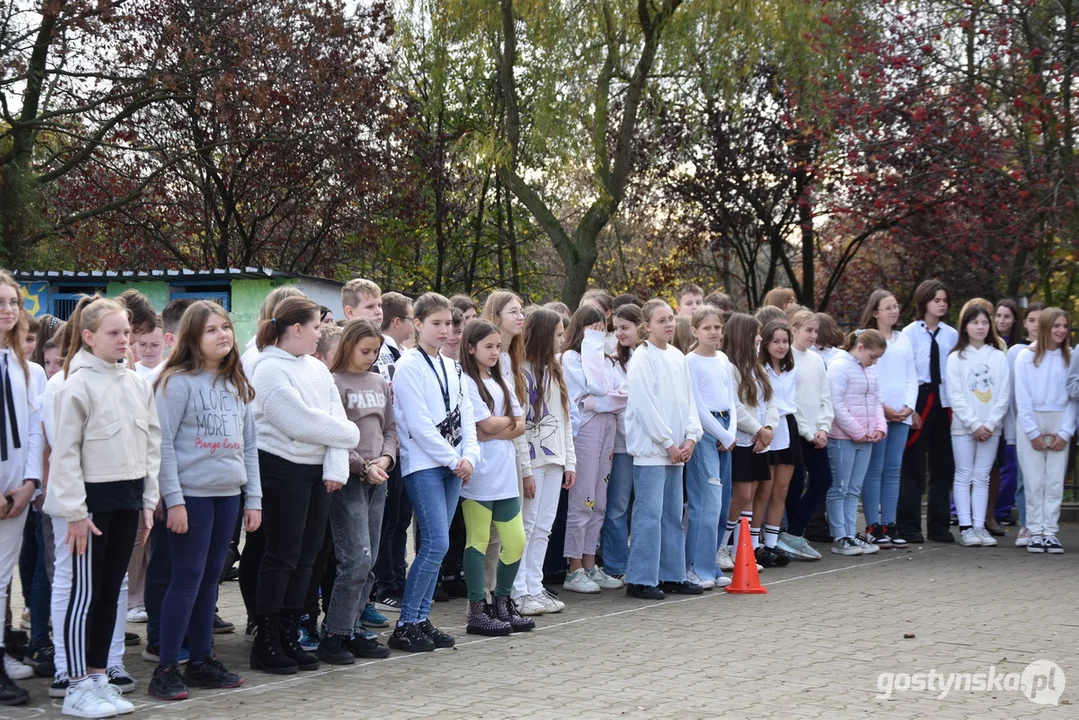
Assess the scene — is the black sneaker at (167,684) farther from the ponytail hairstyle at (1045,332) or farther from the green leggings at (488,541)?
the ponytail hairstyle at (1045,332)

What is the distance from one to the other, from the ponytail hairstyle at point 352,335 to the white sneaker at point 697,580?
346cm

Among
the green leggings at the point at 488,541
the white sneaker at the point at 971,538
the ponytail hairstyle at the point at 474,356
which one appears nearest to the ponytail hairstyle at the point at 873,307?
the white sneaker at the point at 971,538

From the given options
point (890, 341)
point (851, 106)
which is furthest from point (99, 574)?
point (851, 106)

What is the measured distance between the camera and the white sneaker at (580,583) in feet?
30.9

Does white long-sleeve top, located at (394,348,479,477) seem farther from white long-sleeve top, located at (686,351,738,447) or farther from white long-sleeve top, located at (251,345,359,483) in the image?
white long-sleeve top, located at (686,351,738,447)

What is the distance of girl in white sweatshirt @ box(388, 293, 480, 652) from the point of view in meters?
7.33

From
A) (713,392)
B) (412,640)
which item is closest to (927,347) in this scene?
(713,392)

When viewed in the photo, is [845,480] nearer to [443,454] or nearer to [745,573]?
[745,573]

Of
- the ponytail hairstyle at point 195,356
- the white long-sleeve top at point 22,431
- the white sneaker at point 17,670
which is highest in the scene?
the ponytail hairstyle at point 195,356

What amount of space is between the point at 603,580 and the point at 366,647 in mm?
2939

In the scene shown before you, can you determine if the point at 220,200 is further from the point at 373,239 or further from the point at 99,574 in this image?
the point at 99,574

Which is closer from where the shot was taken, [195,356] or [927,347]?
[195,356]

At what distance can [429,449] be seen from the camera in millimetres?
7348

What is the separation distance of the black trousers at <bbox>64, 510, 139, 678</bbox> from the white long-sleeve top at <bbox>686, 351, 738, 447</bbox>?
4822mm
